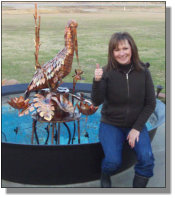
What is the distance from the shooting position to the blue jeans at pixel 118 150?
2.30 meters

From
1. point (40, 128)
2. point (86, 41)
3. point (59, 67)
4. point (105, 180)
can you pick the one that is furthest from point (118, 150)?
point (86, 41)

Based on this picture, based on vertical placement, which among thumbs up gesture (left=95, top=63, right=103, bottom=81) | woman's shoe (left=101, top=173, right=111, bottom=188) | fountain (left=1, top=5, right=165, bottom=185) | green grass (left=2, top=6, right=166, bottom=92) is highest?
green grass (left=2, top=6, right=166, bottom=92)

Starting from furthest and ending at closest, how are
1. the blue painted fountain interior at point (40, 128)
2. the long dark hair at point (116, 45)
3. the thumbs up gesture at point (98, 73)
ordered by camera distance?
the blue painted fountain interior at point (40, 128) < the long dark hair at point (116, 45) < the thumbs up gesture at point (98, 73)

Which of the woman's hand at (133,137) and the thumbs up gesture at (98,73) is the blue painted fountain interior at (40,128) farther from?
the thumbs up gesture at (98,73)

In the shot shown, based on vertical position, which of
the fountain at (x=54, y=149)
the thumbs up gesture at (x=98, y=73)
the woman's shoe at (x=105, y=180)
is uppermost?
the thumbs up gesture at (x=98, y=73)

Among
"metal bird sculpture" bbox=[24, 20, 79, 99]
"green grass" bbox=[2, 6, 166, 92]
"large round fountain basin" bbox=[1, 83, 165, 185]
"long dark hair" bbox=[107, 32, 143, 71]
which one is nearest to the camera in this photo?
"long dark hair" bbox=[107, 32, 143, 71]

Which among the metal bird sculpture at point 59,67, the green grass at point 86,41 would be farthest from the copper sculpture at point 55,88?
the green grass at point 86,41

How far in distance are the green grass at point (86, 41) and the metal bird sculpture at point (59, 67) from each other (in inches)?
148

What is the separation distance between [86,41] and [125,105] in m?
8.54

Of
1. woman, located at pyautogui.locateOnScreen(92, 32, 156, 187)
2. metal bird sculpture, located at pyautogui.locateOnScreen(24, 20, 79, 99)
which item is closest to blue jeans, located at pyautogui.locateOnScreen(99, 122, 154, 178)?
woman, located at pyautogui.locateOnScreen(92, 32, 156, 187)

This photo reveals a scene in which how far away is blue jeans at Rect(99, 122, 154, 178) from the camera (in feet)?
7.56

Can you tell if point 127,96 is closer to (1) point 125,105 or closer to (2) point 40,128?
(1) point 125,105

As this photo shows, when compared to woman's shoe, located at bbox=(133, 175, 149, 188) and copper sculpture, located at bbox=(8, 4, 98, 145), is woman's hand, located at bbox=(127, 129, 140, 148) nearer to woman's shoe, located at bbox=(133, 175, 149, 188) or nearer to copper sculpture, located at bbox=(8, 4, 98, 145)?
woman's shoe, located at bbox=(133, 175, 149, 188)

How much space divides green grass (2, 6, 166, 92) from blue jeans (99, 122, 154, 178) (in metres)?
3.99
